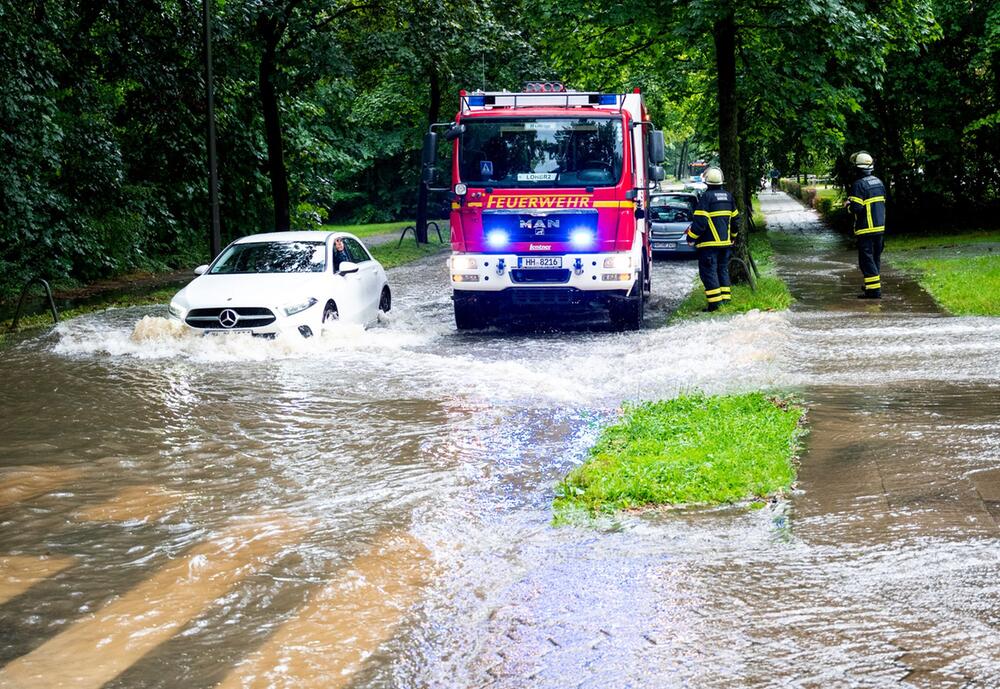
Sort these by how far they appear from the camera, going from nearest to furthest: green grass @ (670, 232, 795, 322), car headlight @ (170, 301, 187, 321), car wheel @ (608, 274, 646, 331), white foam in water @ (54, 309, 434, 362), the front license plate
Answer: white foam in water @ (54, 309, 434, 362), car headlight @ (170, 301, 187, 321), the front license plate, car wheel @ (608, 274, 646, 331), green grass @ (670, 232, 795, 322)

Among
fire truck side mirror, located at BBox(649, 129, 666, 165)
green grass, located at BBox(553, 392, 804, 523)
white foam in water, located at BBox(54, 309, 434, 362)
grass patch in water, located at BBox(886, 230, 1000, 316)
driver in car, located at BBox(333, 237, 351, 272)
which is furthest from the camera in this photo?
grass patch in water, located at BBox(886, 230, 1000, 316)

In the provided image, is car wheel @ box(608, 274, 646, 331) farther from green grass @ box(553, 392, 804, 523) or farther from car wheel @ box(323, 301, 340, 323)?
green grass @ box(553, 392, 804, 523)

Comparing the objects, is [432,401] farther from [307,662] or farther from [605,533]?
[307,662]

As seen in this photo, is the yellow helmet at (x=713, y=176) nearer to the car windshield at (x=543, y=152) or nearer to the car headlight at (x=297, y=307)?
the car windshield at (x=543, y=152)

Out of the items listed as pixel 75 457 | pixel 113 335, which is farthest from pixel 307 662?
pixel 113 335

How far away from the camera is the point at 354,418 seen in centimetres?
1003

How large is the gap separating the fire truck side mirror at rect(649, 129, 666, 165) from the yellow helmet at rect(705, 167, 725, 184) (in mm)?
1304

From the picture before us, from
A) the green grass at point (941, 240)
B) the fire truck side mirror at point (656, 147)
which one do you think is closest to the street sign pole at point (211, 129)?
the fire truck side mirror at point (656, 147)

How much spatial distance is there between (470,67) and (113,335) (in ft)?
60.4

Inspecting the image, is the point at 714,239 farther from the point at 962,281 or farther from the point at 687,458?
the point at 687,458

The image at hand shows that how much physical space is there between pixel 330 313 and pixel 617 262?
3.62 m

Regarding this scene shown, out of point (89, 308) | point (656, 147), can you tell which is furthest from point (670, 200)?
point (89, 308)

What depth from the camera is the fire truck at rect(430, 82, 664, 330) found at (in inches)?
573

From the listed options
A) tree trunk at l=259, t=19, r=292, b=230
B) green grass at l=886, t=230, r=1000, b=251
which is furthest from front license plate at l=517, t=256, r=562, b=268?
green grass at l=886, t=230, r=1000, b=251
